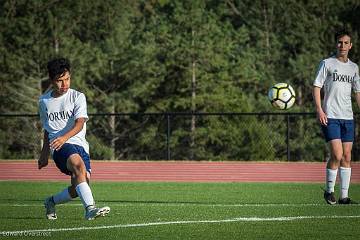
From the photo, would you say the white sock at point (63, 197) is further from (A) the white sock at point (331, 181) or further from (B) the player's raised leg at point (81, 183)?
(A) the white sock at point (331, 181)

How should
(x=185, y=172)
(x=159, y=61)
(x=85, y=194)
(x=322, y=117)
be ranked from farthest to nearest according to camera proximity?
(x=159, y=61), (x=185, y=172), (x=322, y=117), (x=85, y=194)

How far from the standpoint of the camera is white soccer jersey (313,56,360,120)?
14.3 m

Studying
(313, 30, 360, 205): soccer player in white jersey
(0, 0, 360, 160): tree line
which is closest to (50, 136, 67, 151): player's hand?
(313, 30, 360, 205): soccer player in white jersey

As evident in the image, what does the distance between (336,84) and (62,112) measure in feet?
13.5

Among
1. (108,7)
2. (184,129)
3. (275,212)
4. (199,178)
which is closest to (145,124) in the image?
(184,129)

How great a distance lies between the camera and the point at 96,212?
37.5 ft

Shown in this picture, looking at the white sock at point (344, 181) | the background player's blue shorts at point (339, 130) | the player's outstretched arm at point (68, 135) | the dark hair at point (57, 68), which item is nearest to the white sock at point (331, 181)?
the white sock at point (344, 181)

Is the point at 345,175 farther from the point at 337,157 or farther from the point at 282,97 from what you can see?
the point at 282,97

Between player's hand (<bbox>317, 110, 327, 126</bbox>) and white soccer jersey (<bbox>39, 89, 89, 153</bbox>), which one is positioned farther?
player's hand (<bbox>317, 110, 327, 126</bbox>)

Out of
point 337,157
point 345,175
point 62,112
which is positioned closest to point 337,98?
point 337,157

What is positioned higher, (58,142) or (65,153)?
(58,142)

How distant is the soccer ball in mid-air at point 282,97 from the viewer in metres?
22.6

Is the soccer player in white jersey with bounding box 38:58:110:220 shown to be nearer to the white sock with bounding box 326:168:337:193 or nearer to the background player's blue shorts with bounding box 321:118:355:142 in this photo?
the background player's blue shorts with bounding box 321:118:355:142

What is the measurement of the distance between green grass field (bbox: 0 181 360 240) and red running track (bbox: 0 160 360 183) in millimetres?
5153
